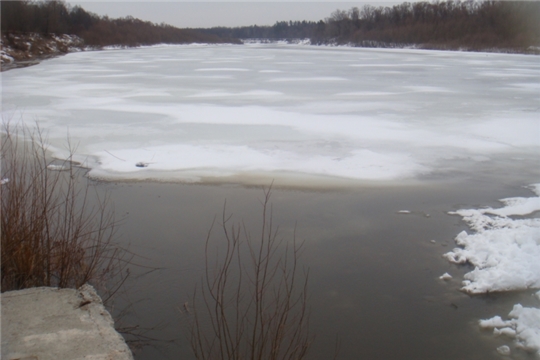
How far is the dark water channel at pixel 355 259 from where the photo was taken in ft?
9.70

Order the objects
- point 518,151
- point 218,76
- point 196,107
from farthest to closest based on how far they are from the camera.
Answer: point 218,76, point 196,107, point 518,151

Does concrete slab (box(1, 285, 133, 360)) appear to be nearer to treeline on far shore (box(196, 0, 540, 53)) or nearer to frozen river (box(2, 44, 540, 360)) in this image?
frozen river (box(2, 44, 540, 360))

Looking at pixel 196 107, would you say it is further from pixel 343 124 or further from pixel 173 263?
→ pixel 173 263

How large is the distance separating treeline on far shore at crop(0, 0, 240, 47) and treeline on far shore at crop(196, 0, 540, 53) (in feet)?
86.2

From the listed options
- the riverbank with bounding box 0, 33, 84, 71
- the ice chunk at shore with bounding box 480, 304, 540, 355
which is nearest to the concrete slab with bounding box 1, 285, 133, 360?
the ice chunk at shore with bounding box 480, 304, 540, 355

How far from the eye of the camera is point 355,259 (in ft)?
12.7

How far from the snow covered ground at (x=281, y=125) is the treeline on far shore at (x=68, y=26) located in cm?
2513

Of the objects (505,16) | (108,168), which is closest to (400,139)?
(108,168)

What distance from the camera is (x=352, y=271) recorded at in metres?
3.68

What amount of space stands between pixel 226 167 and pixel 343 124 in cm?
308

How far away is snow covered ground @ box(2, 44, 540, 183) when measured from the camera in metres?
6.18

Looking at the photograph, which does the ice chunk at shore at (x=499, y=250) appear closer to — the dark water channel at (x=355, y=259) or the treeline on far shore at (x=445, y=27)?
the dark water channel at (x=355, y=259)

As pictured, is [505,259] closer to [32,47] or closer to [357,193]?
[357,193]

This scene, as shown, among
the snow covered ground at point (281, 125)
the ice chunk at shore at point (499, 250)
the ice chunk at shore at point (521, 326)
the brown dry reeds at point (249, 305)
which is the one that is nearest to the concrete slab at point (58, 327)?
the brown dry reeds at point (249, 305)
